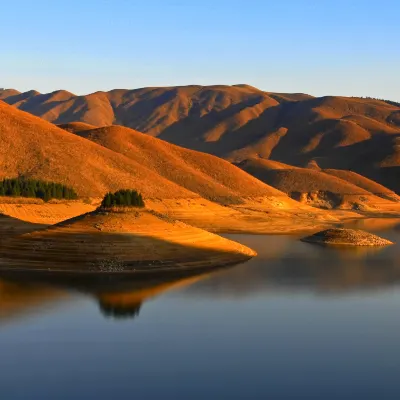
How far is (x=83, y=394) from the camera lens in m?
24.1

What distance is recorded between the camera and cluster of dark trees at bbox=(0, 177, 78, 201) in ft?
270

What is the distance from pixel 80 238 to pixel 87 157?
7131cm

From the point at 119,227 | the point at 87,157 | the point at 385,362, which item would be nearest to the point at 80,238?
the point at 119,227

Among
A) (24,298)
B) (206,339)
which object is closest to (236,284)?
(24,298)

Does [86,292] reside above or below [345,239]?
below

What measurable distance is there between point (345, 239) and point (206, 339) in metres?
51.2

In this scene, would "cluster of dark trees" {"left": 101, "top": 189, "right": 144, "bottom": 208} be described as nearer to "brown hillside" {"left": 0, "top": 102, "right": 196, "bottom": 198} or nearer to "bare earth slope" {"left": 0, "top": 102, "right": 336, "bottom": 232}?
"bare earth slope" {"left": 0, "top": 102, "right": 336, "bottom": 232}

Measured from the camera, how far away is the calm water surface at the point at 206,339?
25.2m

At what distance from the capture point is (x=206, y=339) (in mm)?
31891

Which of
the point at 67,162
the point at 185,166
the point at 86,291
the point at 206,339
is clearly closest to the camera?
the point at 206,339

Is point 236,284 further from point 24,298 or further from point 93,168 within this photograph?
point 93,168

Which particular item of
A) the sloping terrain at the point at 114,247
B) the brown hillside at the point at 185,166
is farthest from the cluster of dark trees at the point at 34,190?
the brown hillside at the point at 185,166

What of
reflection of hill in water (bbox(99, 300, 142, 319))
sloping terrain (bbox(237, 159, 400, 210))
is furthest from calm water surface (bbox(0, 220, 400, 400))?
sloping terrain (bbox(237, 159, 400, 210))

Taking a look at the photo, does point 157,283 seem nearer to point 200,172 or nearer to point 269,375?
point 269,375
